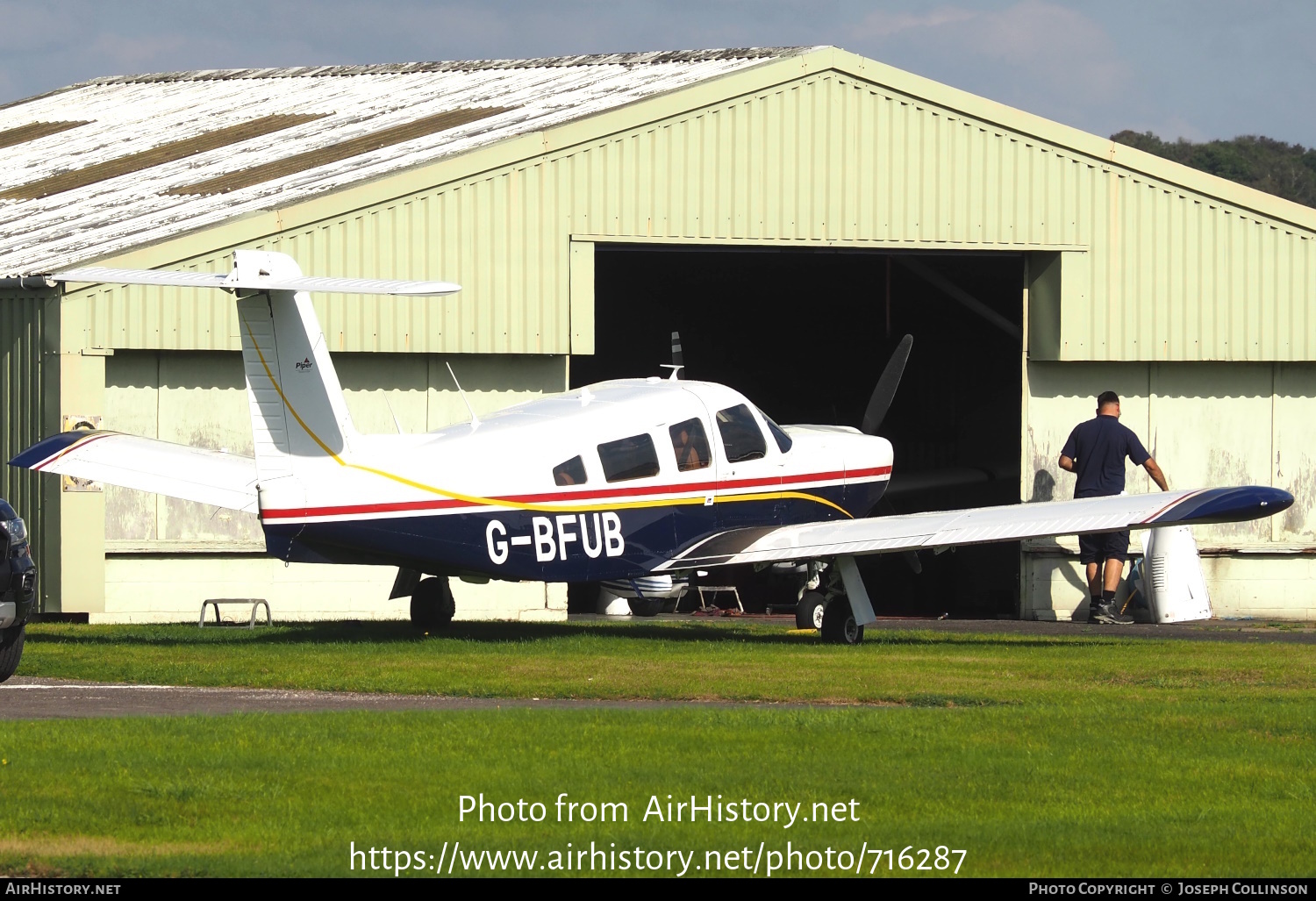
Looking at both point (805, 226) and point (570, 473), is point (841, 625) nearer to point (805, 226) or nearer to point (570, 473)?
point (570, 473)

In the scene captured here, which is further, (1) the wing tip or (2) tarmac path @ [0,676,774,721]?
(1) the wing tip

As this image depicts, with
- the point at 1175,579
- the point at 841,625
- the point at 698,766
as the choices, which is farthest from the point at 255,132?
the point at 698,766

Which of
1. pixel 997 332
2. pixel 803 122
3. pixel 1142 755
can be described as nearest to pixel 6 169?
pixel 803 122

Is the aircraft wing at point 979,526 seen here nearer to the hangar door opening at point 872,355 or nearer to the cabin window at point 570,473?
the cabin window at point 570,473

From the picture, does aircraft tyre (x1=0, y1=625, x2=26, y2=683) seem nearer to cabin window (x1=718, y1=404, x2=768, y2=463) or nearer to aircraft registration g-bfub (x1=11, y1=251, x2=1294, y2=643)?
aircraft registration g-bfub (x1=11, y1=251, x2=1294, y2=643)

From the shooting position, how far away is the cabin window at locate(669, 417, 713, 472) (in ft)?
55.1

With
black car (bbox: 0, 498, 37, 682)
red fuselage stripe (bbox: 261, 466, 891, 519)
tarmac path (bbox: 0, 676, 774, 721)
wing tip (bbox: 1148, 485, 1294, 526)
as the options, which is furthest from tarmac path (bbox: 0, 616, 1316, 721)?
wing tip (bbox: 1148, 485, 1294, 526)

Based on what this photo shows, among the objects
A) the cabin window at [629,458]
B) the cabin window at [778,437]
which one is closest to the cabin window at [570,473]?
the cabin window at [629,458]

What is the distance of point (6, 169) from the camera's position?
94.5 feet

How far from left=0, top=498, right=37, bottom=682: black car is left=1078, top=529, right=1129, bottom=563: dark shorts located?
40.5ft

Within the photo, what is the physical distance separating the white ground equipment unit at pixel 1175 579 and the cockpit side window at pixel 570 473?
26.2ft

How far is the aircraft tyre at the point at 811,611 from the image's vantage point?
18094mm

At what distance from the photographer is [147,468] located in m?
16.3

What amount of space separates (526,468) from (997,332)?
15.1 m
